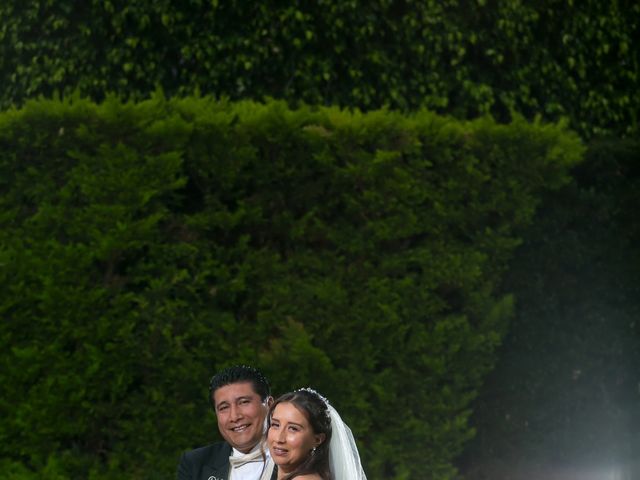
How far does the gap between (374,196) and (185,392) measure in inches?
63.0

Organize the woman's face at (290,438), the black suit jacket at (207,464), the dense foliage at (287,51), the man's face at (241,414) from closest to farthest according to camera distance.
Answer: the woman's face at (290,438) → the man's face at (241,414) → the black suit jacket at (207,464) → the dense foliage at (287,51)

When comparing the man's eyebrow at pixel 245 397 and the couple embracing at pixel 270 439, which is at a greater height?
the man's eyebrow at pixel 245 397

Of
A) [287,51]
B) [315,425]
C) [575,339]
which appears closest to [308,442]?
[315,425]

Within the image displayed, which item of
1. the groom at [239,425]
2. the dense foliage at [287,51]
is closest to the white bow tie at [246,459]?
the groom at [239,425]

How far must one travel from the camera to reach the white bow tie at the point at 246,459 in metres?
4.69

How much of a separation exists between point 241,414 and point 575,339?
430 cm

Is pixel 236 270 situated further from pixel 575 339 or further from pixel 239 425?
pixel 575 339

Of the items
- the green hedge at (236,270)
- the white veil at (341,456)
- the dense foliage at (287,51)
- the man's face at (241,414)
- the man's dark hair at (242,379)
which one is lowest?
the white veil at (341,456)

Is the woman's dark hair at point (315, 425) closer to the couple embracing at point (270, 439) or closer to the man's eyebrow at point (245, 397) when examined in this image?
the couple embracing at point (270, 439)

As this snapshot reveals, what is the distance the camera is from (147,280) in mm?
6910

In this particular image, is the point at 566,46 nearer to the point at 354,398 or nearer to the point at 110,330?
the point at 354,398

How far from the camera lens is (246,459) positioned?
4.71 meters

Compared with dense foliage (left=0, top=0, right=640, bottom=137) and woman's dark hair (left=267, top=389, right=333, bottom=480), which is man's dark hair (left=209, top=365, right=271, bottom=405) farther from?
dense foliage (left=0, top=0, right=640, bottom=137)

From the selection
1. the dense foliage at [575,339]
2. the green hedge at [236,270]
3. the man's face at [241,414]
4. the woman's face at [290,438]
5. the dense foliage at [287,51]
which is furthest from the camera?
the dense foliage at [287,51]
